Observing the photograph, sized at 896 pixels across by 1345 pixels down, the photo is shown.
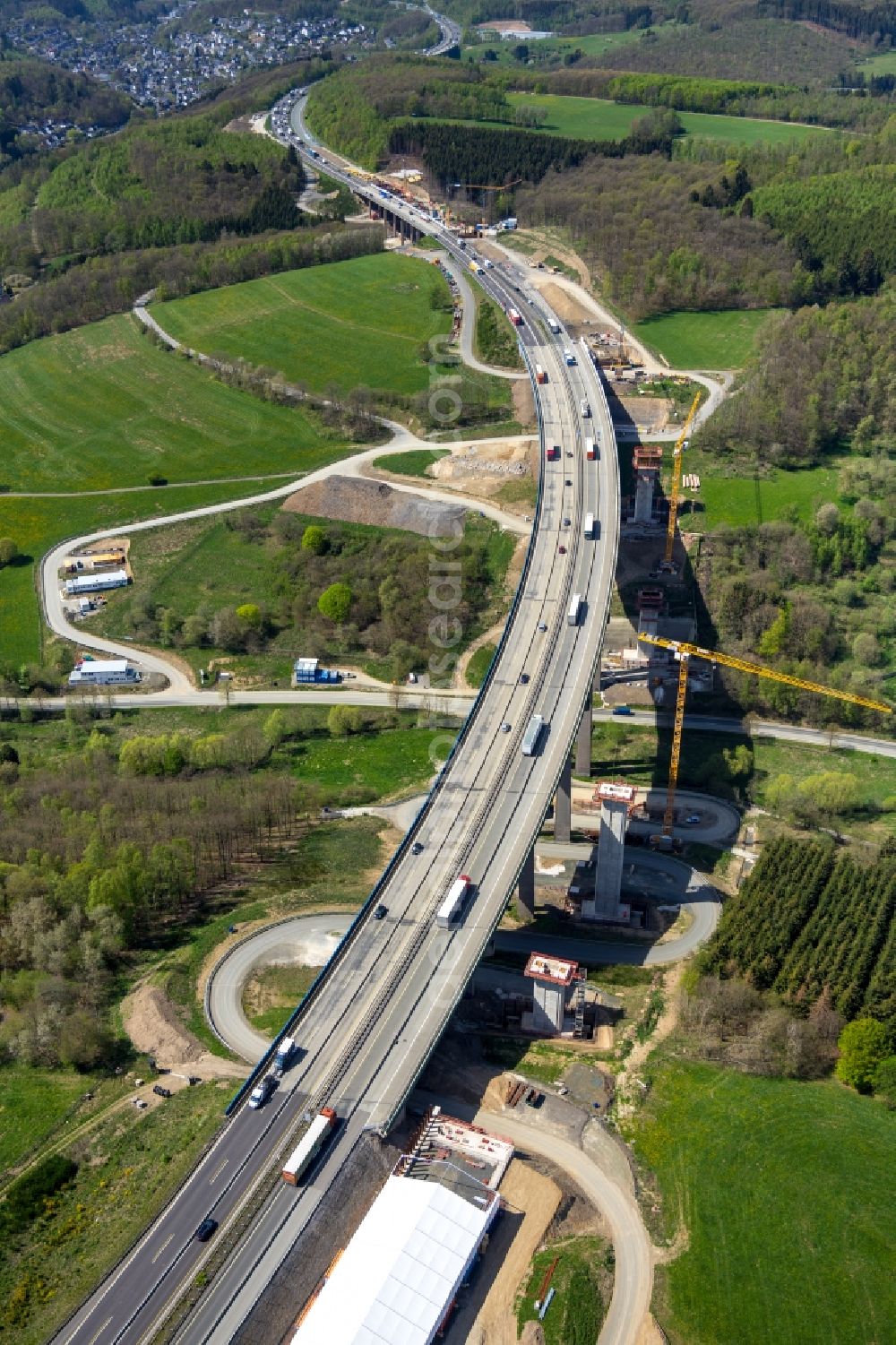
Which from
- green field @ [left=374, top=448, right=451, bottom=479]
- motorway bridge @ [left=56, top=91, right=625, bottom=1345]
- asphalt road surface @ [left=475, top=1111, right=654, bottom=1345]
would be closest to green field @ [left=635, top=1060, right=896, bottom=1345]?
asphalt road surface @ [left=475, top=1111, right=654, bottom=1345]

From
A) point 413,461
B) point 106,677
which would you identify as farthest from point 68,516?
point 413,461

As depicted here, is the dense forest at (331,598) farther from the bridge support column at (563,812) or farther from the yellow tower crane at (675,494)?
the bridge support column at (563,812)

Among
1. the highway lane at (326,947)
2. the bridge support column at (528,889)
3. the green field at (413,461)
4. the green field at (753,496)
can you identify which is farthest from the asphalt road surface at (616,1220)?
the green field at (413,461)

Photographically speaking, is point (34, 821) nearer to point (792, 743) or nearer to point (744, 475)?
point (792, 743)

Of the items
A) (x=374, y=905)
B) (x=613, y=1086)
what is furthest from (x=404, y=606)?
(x=613, y=1086)

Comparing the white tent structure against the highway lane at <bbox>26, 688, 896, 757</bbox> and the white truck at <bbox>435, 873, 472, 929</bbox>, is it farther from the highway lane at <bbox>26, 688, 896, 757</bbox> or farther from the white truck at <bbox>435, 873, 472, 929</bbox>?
the highway lane at <bbox>26, 688, 896, 757</bbox>

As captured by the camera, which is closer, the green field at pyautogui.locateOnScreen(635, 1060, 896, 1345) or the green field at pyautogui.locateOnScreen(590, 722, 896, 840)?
the green field at pyautogui.locateOnScreen(635, 1060, 896, 1345)
